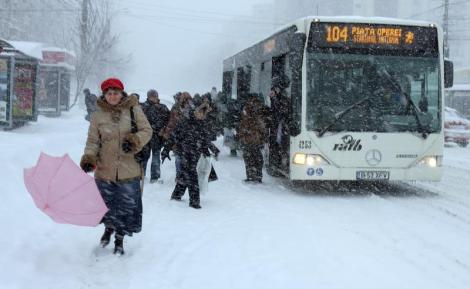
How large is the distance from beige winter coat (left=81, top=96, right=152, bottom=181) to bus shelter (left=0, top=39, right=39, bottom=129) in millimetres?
13099

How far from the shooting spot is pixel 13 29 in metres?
63.5

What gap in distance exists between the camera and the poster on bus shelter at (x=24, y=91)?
65.6 feet

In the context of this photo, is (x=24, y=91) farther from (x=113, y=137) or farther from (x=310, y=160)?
(x=113, y=137)

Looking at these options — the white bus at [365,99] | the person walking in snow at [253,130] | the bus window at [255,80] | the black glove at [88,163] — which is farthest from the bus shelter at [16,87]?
the black glove at [88,163]

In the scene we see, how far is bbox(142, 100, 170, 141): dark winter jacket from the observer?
1209cm

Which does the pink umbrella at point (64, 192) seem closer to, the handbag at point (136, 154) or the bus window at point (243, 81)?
the handbag at point (136, 154)

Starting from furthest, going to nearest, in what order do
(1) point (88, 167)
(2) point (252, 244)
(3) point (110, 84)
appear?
(2) point (252, 244) → (3) point (110, 84) → (1) point (88, 167)

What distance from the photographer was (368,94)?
35.1ft

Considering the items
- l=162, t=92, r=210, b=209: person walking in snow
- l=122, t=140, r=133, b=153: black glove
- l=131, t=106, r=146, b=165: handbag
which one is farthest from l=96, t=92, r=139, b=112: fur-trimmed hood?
l=162, t=92, r=210, b=209: person walking in snow

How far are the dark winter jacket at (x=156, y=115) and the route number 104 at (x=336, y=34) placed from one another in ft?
11.6

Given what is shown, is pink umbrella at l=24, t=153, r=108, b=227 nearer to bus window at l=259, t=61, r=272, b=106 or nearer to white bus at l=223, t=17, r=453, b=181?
white bus at l=223, t=17, r=453, b=181

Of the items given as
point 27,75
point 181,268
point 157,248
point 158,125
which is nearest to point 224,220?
point 157,248

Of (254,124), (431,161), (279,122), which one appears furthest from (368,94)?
(254,124)

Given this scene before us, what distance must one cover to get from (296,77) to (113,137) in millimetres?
5093
